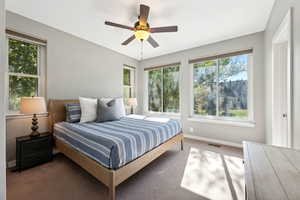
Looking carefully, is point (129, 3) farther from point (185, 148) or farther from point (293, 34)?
point (185, 148)

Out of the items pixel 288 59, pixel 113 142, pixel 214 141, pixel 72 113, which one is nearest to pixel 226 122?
pixel 214 141

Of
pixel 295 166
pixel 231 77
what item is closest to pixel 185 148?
pixel 231 77

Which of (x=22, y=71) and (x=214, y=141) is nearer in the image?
(x=22, y=71)

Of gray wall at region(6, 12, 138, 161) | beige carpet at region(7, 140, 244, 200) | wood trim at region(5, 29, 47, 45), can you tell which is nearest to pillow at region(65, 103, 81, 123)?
gray wall at region(6, 12, 138, 161)

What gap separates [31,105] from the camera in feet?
6.76

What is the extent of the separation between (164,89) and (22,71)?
3.54 meters

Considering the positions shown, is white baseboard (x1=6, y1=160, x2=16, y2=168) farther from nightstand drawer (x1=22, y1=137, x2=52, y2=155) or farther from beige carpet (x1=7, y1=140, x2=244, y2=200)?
nightstand drawer (x1=22, y1=137, x2=52, y2=155)

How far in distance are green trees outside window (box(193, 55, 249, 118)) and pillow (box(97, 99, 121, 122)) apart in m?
2.28

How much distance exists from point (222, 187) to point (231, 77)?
2.57 meters

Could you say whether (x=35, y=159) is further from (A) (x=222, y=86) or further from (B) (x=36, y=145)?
(A) (x=222, y=86)

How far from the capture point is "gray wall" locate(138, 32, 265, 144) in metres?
2.85

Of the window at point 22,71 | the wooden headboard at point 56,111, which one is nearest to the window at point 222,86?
the wooden headboard at point 56,111

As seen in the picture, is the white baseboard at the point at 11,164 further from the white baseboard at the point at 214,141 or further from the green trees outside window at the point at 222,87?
the green trees outside window at the point at 222,87

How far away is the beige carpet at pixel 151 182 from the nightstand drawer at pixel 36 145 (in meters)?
0.29
